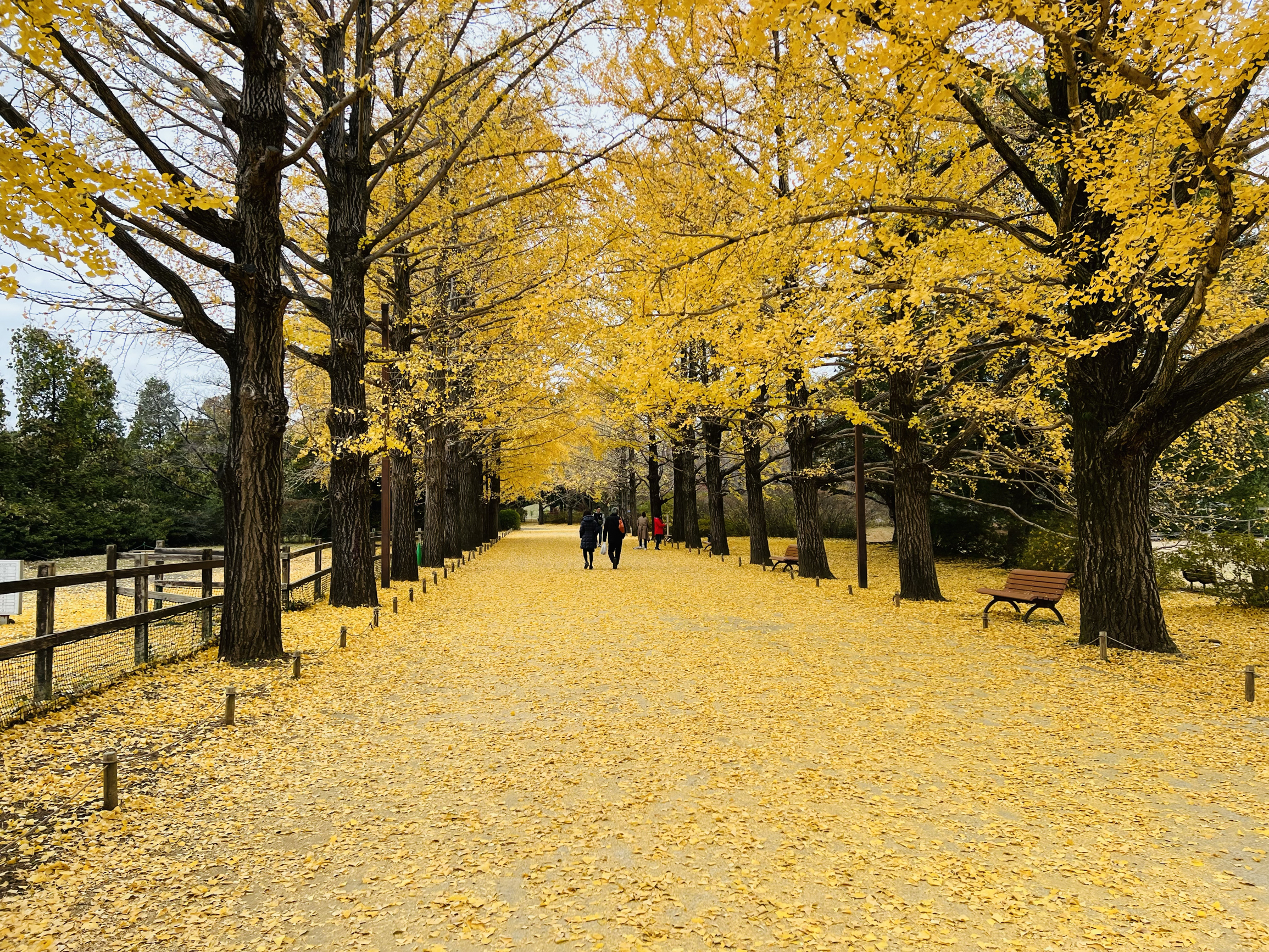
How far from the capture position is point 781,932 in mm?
2762

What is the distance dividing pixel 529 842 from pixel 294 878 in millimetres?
1117

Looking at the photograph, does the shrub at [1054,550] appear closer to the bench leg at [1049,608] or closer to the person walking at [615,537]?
the bench leg at [1049,608]

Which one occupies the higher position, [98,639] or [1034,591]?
[1034,591]

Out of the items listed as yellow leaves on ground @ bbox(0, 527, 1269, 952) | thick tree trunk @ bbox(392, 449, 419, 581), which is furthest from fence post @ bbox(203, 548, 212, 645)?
thick tree trunk @ bbox(392, 449, 419, 581)

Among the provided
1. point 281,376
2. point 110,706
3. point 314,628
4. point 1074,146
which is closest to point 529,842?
point 110,706

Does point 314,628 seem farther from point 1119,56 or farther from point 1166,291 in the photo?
point 1166,291

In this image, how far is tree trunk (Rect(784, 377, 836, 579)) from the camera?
1609 centimetres

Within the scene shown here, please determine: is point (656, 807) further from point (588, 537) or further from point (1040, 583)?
point (588, 537)

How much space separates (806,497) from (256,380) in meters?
12.5

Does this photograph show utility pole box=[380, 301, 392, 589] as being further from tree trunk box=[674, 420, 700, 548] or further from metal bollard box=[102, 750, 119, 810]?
tree trunk box=[674, 420, 700, 548]

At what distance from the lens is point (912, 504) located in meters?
12.4

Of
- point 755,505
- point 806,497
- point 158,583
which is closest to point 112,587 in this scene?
point 158,583

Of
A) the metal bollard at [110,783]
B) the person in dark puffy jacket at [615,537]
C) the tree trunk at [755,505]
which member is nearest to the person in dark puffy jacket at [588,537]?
the person in dark puffy jacket at [615,537]

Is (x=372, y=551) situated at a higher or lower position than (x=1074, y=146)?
lower
